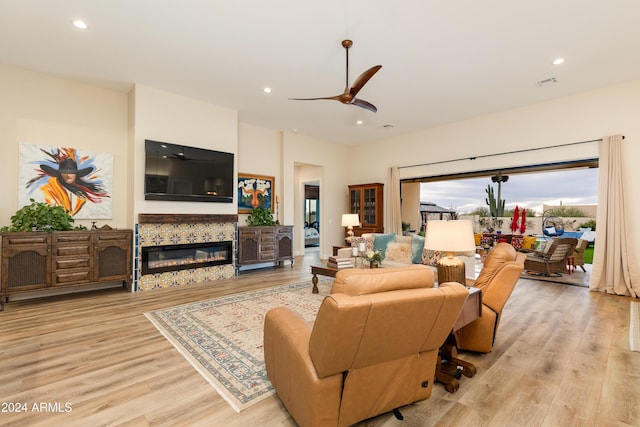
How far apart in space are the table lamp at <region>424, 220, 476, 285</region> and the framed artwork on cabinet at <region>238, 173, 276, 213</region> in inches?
195

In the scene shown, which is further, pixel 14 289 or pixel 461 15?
pixel 14 289

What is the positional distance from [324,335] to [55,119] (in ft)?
18.3

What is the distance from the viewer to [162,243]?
16.1 ft

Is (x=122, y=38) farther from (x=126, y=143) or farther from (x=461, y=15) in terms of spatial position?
(x=461, y=15)

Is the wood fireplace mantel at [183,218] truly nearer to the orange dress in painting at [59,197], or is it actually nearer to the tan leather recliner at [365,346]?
the orange dress in painting at [59,197]

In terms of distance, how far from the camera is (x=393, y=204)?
25.2 ft

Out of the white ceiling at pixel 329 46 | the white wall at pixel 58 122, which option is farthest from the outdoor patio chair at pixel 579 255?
the white wall at pixel 58 122

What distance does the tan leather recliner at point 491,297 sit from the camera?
97.8 inches

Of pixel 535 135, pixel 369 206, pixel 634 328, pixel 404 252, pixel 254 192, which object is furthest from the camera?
pixel 369 206

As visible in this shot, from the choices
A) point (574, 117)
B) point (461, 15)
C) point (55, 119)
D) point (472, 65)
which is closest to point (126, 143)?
point (55, 119)

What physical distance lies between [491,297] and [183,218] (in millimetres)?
4619

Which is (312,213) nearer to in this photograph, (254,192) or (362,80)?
(254,192)

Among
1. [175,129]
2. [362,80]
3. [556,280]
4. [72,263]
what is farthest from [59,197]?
[556,280]

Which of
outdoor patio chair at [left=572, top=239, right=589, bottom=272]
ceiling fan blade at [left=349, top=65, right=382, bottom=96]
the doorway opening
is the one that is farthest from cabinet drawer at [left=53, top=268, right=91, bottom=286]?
outdoor patio chair at [left=572, top=239, right=589, bottom=272]
